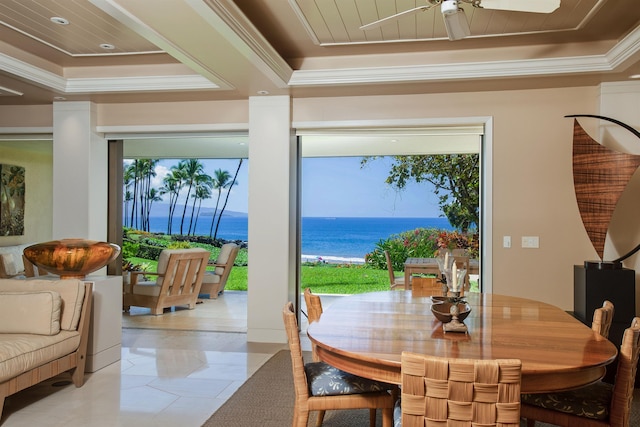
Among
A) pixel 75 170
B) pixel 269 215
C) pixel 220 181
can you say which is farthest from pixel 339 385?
pixel 220 181

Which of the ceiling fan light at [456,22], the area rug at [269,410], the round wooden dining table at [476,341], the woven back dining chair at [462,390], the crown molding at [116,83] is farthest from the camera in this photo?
the crown molding at [116,83]

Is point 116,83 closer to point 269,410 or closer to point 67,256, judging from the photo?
point 67,256

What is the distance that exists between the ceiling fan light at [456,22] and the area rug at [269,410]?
226cm

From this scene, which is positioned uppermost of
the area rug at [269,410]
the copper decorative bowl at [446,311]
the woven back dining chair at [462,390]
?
the copper decorative bowl at [446,311]

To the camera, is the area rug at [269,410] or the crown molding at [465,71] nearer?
the area rug at [269,410]

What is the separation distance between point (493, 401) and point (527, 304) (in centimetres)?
155

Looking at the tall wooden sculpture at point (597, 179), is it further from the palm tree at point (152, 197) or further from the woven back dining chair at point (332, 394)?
the palm tree at point (152, 197)

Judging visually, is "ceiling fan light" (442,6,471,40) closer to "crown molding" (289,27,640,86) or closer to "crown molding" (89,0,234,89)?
"crown molding" (289,27,640,86)

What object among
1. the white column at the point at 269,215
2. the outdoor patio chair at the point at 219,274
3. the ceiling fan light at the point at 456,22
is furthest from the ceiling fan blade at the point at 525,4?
the outdoor patio chair at the point at 219,274

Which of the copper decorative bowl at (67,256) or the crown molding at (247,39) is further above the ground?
the crown molding at (247,39)

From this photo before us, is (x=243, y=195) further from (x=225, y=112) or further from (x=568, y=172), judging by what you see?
(x=568, y=172)

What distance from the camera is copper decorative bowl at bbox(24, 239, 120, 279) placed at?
365 centimetres

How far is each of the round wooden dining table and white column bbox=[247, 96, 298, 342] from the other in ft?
7.02

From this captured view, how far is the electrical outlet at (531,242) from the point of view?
179 inches
